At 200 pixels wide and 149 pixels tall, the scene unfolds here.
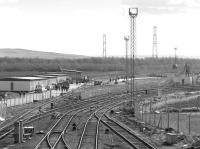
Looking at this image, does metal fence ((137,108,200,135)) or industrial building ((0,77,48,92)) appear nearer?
metal fence ((137,108,200,135))

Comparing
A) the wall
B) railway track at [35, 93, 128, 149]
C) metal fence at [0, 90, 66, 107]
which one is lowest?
railway track at [35, 93, 128, 149]

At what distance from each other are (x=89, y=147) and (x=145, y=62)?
17042 cm

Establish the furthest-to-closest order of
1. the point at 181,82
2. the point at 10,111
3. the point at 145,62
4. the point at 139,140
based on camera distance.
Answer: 1. the point at 145,62
2. the point at 181,82
3. the point at 10,111
4. the point at 139,140

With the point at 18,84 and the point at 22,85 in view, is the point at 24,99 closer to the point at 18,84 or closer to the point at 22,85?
the point at 18,84

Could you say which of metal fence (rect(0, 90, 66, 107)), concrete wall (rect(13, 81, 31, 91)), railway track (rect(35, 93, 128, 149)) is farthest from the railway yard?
concrete wall (rect(13, 81, 31, 91))

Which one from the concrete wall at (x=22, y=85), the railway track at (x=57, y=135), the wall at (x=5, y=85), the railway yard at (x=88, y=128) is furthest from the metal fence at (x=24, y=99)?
the railway track at (x=57, y=135)

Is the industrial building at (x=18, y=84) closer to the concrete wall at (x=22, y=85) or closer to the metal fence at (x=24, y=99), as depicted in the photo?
the concrete wall at (x=22, y=85)

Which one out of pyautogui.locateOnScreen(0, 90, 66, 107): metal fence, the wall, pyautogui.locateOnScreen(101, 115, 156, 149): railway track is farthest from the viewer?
the wall

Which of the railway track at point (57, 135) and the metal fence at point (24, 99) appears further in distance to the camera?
the metal fence at point (24, 99)

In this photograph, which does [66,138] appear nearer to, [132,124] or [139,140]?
[139,140]

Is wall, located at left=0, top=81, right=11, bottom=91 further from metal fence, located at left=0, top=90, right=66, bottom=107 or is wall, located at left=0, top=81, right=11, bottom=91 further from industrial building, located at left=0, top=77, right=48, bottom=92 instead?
metal fence, located at left=0, top=90, right=66, bottom=107

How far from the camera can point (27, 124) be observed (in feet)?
106

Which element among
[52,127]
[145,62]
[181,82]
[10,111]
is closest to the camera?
[52,127]

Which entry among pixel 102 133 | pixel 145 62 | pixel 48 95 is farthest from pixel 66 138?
pixel 145 62
